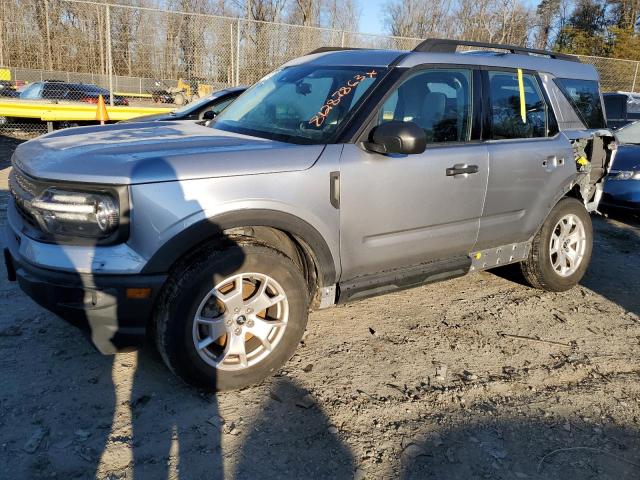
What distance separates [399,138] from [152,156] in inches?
52.6

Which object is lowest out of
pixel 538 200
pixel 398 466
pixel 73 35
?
pixel 398 466

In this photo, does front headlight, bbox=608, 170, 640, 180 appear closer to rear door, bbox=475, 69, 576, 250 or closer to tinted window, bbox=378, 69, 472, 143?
rear door, bbox=475, 69, 576, 250

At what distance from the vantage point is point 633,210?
23.6 feet

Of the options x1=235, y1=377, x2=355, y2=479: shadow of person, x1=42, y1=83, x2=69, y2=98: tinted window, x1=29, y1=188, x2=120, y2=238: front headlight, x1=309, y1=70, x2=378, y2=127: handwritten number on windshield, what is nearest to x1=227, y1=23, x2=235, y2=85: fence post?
x1=42, y1=83, x2=69, y2=98: tinted window

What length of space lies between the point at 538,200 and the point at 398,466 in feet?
8.55

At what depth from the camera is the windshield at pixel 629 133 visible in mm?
8492

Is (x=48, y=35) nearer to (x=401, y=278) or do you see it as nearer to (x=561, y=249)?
(x=401, y=278)

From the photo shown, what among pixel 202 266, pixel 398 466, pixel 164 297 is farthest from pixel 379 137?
pixel 398 466

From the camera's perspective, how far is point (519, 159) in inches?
157

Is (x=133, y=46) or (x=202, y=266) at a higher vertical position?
(x=133, y=46)

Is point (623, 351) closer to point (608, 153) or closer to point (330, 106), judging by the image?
point (608, 153)

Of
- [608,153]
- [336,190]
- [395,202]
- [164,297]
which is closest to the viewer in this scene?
[164,297]

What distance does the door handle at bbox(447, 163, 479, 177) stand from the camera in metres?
3.56

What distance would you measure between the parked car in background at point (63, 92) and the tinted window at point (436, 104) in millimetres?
10594
